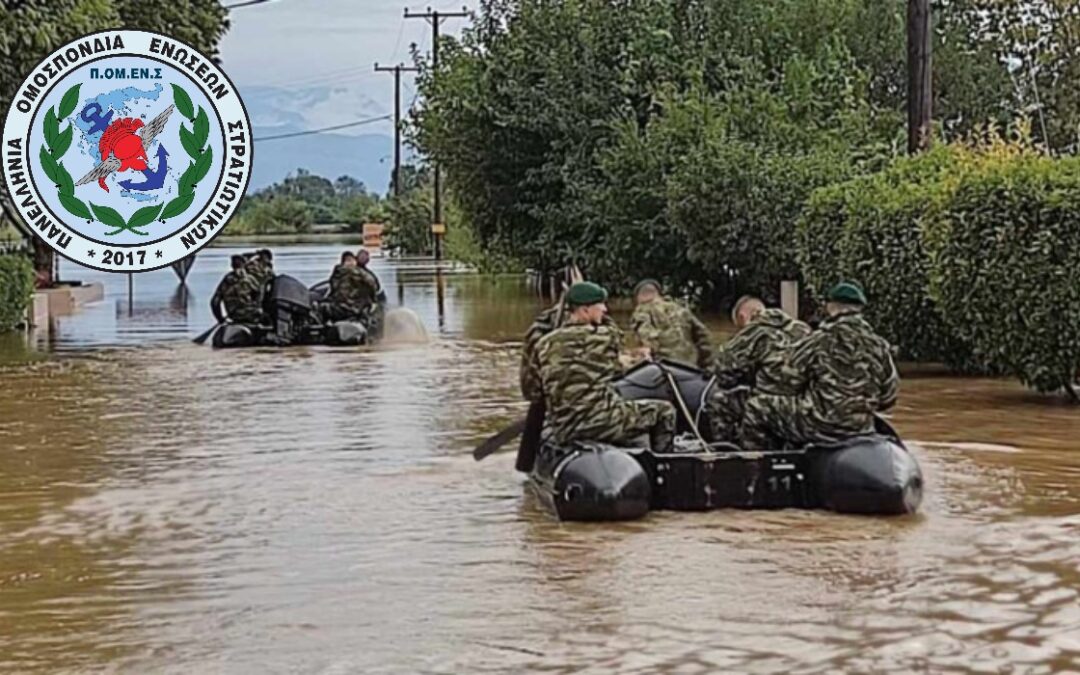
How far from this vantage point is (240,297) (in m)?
28.0

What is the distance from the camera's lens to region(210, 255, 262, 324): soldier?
27.8 m

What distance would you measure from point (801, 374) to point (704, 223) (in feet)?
63.2

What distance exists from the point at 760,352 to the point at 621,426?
4.56 feet

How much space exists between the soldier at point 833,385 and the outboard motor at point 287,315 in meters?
16.2

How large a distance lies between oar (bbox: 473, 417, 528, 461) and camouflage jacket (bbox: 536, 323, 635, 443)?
4.11 feet

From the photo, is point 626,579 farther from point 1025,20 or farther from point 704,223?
point 1025,20

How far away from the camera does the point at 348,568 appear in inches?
395

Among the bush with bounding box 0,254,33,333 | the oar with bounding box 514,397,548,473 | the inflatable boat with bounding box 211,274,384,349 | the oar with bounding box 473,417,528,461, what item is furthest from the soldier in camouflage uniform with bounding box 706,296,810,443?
the bush with bounding box 0,254,33,333

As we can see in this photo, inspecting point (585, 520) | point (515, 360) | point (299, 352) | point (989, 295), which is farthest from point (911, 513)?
point (299, 352)

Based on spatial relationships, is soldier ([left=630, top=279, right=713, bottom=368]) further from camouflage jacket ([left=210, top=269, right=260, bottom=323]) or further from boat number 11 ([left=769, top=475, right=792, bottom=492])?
camouflage jacket ([left=210, top=269, right=260, bottom=323])

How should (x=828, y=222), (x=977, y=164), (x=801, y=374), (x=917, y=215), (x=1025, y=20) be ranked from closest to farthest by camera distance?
(x=801, y=374)
(x=977, y=164)
(x=917, y=215)
(x=828, y=222)
(x=1025, y=20)

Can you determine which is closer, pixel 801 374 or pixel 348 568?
pixel 348 568

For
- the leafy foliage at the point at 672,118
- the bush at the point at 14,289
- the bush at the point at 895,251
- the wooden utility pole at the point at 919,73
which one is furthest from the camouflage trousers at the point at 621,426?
the bush at the point at 14,289

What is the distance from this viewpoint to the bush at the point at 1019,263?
16.9 m
